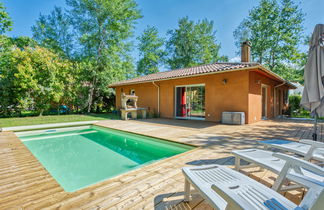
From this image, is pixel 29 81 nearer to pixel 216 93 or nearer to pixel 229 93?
pixel 216 93

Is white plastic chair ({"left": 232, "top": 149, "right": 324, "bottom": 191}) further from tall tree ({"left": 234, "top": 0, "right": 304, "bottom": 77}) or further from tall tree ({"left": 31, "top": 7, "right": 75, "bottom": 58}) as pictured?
tall tree ({"left": 31, "top": 7, "right": 75, "bottom": 58})

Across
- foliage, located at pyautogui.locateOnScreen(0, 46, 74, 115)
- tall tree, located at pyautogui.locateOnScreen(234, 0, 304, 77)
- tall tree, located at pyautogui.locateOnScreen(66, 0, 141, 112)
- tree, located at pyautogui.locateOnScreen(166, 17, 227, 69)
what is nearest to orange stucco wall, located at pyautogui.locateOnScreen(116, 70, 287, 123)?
tall tree, located at pyautogui.locateOnScreen(66, 0, 141, 112)

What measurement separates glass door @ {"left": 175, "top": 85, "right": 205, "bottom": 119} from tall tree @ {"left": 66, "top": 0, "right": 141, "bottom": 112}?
766 cm

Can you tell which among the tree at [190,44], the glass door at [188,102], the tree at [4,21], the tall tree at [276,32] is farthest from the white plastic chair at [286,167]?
the tree at [190,44]

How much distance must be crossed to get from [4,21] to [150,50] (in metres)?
16.9

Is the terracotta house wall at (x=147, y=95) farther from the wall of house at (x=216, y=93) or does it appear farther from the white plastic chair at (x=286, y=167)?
the white plastic chair at (x=286, y=167)

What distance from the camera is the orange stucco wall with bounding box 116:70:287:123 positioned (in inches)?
298

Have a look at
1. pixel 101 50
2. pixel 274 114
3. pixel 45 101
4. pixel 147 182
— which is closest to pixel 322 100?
pixel 147 182

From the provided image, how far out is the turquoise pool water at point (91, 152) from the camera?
10.7 feet

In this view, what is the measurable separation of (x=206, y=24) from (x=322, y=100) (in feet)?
80.9

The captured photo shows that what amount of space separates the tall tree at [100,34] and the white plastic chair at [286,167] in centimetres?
1435

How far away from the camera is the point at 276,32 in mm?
17312

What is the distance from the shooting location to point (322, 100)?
10.9ft

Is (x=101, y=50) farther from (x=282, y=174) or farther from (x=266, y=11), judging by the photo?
(x=266, y=11)
